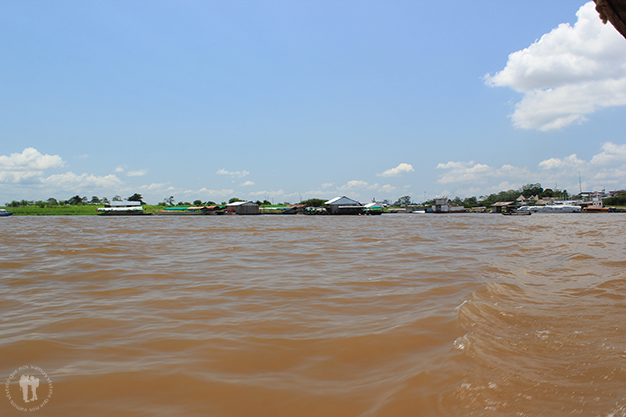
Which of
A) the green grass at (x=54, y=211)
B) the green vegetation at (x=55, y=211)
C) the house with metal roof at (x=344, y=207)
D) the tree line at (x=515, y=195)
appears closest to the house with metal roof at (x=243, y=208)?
the house with metal roof at (x=344, y=207)

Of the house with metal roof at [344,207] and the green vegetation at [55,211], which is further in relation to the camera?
the green vegetation at [55,211]

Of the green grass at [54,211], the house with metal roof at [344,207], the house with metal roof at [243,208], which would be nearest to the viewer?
the house with metal roof at [344,207]

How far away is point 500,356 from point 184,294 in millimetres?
3304

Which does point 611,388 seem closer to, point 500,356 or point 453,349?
point 500,356

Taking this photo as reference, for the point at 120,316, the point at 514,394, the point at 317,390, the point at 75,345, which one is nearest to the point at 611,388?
the point at 514,394

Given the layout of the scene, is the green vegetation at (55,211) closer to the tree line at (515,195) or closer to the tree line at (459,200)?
the tree line at (459,200)

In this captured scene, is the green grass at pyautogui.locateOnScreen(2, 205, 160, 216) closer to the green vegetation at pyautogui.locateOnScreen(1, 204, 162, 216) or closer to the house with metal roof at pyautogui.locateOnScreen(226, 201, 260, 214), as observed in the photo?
the green vegetation at pyautogui.locateOnScreen(1, 204, 162, 216)

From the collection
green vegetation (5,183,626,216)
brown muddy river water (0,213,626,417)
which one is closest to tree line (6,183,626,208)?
green vegetation (5,183,626,216)

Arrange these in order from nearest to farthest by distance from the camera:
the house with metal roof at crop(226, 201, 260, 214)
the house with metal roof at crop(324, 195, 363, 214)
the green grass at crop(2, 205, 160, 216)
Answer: the house with metal roof at crop(324, 195, 363, 214) → the house with metal roof at crop(226, 201, 260, 214) → the green grass at crop(2, 205, 160, 216)

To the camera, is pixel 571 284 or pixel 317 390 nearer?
pixel 317 390

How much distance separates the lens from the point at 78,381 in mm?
1785

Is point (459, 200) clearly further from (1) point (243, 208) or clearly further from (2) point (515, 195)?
(1) point (243, 208)

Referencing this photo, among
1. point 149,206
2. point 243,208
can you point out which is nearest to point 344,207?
point 243,208

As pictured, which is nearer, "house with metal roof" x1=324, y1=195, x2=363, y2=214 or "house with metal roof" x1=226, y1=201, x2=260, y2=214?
"house with metal roof" x1=324, y1=195, x2=363, y2=214
